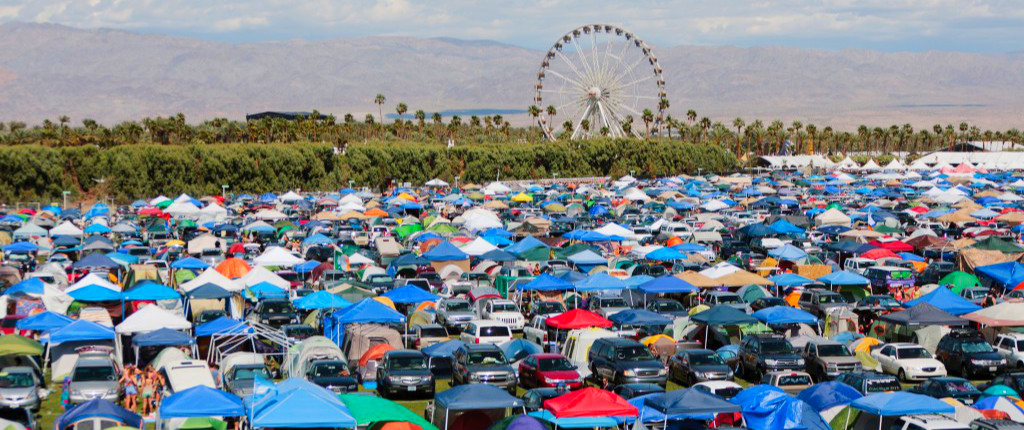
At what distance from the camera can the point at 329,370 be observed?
787 inches

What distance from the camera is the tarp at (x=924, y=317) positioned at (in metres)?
24.3

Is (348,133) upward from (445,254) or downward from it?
downward

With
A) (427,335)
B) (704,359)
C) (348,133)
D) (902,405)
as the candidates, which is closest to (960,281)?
(704,359)

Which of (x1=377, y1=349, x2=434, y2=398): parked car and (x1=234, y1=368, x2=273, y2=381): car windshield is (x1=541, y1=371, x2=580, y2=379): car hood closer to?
(x1=377, y1=349, x2=434, y2=398): parked car

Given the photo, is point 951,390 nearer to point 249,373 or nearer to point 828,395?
point 828,395

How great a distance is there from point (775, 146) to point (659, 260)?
124 m

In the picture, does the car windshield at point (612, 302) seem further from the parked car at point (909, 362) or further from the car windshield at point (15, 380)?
the car windshield at point (15, 380)

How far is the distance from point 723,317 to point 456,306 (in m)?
6.91

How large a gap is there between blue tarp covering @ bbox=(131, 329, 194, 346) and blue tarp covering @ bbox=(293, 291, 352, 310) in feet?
13.6

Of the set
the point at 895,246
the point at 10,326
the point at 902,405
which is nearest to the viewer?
the point at 902,405

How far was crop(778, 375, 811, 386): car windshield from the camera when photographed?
1959 cm

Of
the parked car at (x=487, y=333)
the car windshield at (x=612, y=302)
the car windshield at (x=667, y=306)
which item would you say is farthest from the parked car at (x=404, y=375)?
the car windshield at (x=667, y=306)

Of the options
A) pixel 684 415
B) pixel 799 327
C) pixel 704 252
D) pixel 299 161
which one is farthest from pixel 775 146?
pixel 684 415

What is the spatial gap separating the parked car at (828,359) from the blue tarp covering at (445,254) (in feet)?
50.2
